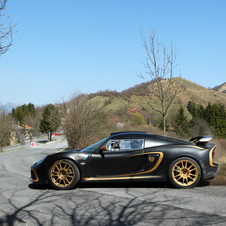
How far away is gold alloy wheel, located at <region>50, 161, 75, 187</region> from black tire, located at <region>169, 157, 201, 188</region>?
225cm

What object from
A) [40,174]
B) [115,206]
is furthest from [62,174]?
[115,206]

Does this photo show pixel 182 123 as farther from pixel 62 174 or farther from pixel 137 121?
pixel 62 174

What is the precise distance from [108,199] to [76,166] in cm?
129

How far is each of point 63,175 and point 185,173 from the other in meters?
2.75

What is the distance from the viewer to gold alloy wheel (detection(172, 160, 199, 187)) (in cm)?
544

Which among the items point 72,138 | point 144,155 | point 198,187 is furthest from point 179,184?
point 72,138

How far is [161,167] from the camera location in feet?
18.1

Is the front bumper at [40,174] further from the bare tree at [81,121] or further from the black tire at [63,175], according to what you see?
the bare tree at [81,121]

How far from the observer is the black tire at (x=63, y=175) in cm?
559

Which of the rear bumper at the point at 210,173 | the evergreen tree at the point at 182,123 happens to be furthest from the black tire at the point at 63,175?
the evergreen tree at the point at 182,123

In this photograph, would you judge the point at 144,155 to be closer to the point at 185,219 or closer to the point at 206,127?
the point at 185,219

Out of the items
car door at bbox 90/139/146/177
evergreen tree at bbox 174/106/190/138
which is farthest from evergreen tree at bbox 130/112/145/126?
car door at bbox 90/139/146/177

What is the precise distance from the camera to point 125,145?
18.9ft

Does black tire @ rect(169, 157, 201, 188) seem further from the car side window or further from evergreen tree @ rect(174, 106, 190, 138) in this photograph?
evergreen tree @ rect(174, 106, 190, 138)
